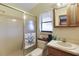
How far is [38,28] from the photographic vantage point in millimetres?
1464

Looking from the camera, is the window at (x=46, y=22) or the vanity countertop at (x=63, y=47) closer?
the vanity countertop at (x=63, y=47)

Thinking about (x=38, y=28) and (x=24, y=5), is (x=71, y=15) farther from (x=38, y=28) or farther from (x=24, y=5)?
(x=24, y=5)

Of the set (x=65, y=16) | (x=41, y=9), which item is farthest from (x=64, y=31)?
(x=41, y=9)

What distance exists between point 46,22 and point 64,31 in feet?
1.04

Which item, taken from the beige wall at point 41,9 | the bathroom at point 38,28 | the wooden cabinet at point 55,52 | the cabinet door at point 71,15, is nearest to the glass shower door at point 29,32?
the bathroom at point 38,28

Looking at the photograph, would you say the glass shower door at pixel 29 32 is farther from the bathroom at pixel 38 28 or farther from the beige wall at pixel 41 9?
the beige wall at pixel 41 9

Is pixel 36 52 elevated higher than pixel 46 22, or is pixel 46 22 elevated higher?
pixel 46 22

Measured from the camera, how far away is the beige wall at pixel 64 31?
136 cm

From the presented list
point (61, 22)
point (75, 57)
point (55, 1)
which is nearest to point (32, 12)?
point (55, 1)

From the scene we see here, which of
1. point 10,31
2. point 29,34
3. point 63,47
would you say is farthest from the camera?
point 29,34

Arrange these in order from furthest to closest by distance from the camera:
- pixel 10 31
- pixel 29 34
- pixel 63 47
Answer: pixel 29 34 → pixel 10 31 → pixel 63 47

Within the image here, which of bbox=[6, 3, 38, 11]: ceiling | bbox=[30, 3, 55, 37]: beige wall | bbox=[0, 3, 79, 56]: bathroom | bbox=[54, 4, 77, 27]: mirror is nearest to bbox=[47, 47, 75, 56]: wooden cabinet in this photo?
bbox=[0, 3, 79, 56]: bathroom

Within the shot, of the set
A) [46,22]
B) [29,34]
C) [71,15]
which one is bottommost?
[29,34]

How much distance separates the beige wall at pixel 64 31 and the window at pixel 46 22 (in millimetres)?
78
